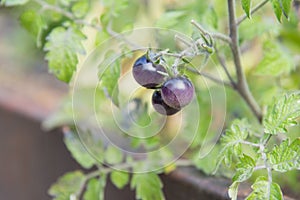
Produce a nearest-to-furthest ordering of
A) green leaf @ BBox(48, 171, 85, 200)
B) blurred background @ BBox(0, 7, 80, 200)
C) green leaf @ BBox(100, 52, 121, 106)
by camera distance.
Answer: green leaf @ BBox(100, 52, 121, 106)
green leaf @ BBox(48, 171, 85, 200)
blurred background @ BBox(0, 7, 80, 200)

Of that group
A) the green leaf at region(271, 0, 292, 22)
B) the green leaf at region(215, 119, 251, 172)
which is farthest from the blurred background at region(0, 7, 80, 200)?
the green leaf at region(271, 0, 292, 22)

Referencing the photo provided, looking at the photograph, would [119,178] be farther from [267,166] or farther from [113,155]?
[267,166]

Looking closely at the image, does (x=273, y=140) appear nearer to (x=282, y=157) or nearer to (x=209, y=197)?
(x=209, y=197)

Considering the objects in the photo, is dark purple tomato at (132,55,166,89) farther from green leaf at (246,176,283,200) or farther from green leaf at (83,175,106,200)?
green leaf at (83,175,106,200)

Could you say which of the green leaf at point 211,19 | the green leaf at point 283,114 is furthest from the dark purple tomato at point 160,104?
the green leaf at point 211,19

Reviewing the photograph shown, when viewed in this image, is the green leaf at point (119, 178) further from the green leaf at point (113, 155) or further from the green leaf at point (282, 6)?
the green leaf at point (282, 6)

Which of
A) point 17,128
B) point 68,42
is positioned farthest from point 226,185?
point 17,128

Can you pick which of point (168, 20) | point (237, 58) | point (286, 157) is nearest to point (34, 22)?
point (168, 20)
